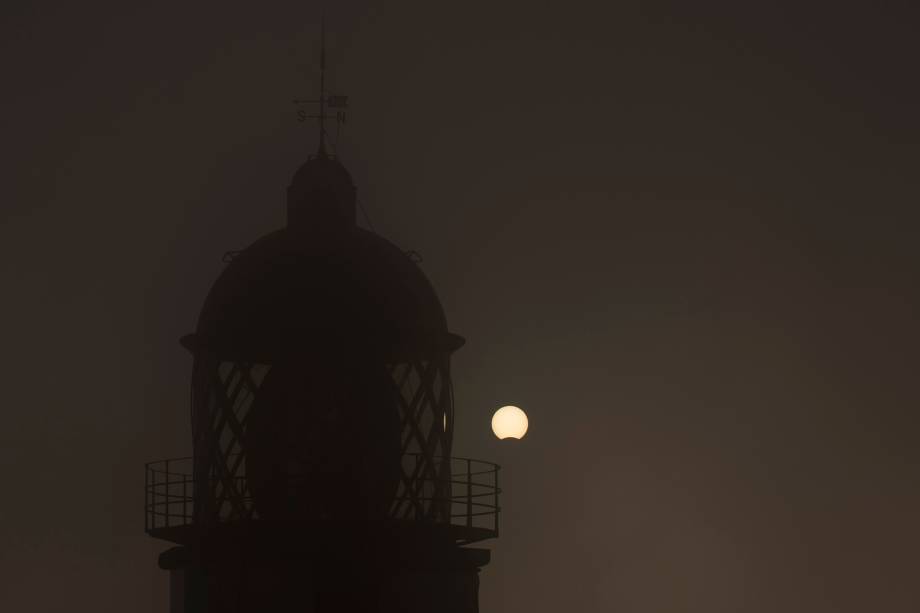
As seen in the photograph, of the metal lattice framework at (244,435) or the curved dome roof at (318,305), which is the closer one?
the curved dome roof at (318,305)

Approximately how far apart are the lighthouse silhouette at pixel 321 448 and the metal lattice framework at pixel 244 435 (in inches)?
1.1

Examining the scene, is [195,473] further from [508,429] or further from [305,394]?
[508,429]

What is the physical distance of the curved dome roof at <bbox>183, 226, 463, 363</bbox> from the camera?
66.6 m

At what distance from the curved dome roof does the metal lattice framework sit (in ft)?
1.39

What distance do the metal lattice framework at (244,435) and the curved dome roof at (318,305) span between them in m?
0.43

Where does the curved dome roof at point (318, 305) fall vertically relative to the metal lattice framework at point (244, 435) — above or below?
above

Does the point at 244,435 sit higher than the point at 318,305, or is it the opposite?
the point at 318,305

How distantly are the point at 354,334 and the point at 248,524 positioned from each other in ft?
14.2

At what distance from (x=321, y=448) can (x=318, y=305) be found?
9.37 feet

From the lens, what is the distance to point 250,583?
2591 inches

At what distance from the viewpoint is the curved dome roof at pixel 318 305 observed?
66.6 m

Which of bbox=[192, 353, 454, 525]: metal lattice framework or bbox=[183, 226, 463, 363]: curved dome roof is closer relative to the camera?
bbox=[183, 226, 463, 363]: curved dome roof

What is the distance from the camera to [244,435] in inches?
2630

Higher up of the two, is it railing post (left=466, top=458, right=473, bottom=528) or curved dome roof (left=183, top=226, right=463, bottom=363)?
curved dome roof (left=183, top=226, right=463, bottom=363)
